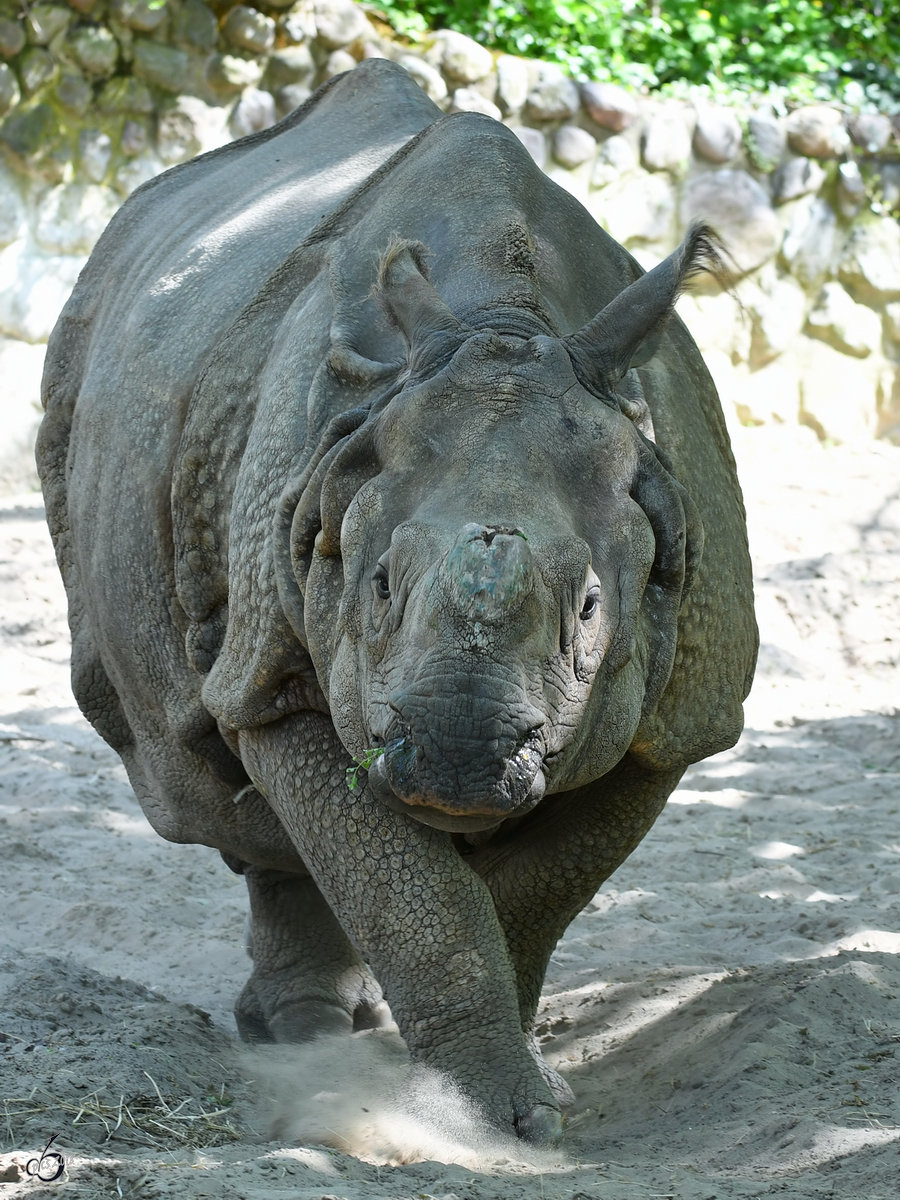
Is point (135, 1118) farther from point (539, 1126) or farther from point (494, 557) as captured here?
point (494, 557)

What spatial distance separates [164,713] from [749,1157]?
2130 mm

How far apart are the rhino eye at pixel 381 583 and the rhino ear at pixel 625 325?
0.62 m

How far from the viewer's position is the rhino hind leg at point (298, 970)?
469 cm

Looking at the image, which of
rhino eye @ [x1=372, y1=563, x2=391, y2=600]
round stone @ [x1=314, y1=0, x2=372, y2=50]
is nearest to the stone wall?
round stone @ [x1=314, y1=0, x2=372, y2=50]

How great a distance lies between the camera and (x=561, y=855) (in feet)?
12.8

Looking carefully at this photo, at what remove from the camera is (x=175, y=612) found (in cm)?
443

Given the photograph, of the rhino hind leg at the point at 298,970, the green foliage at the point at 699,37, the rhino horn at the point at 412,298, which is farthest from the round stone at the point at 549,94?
the rhino horn at the point at 412,298

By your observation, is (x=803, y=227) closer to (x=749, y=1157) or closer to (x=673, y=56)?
(x=673, y=56)

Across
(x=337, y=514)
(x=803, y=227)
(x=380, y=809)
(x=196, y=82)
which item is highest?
(x=337, y=514)

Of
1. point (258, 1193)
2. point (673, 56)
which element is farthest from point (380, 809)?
point (673, 56)

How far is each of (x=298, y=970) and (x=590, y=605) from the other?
2128 mm

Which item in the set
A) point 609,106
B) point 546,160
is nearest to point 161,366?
point 546,160

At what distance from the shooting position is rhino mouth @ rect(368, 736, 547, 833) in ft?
9.05

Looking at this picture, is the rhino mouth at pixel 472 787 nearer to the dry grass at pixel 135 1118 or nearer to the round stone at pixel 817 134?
the dry grass at pixel 135 1118
